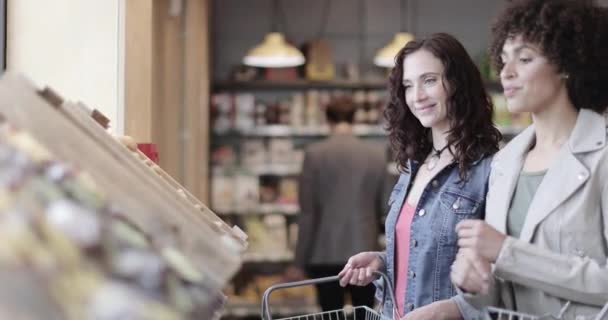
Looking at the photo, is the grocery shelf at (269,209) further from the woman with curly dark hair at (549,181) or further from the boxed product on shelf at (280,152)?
the woman with curly dark hair at (549,181)

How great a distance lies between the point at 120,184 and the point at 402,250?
1.39 metres

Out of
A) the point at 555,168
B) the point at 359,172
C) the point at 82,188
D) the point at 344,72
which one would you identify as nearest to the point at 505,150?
the point at 555,168

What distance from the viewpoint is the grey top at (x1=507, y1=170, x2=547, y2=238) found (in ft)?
6.24

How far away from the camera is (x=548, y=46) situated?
185 centimetres

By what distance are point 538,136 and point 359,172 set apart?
3758mm

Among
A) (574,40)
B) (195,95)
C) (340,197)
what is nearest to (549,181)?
(574,40)

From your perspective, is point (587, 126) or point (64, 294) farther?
point (587, 126)

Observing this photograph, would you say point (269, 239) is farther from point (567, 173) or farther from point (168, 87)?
point (567, 173)

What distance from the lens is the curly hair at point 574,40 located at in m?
1.86

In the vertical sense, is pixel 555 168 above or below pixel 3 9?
below

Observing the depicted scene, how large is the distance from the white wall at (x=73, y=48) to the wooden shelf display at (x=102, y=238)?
1.89 m

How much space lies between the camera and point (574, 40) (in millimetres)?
1866

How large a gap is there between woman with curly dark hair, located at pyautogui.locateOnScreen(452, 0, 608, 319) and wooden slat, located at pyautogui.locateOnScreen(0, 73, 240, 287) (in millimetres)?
739

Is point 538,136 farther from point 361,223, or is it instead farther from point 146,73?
point 361,223
